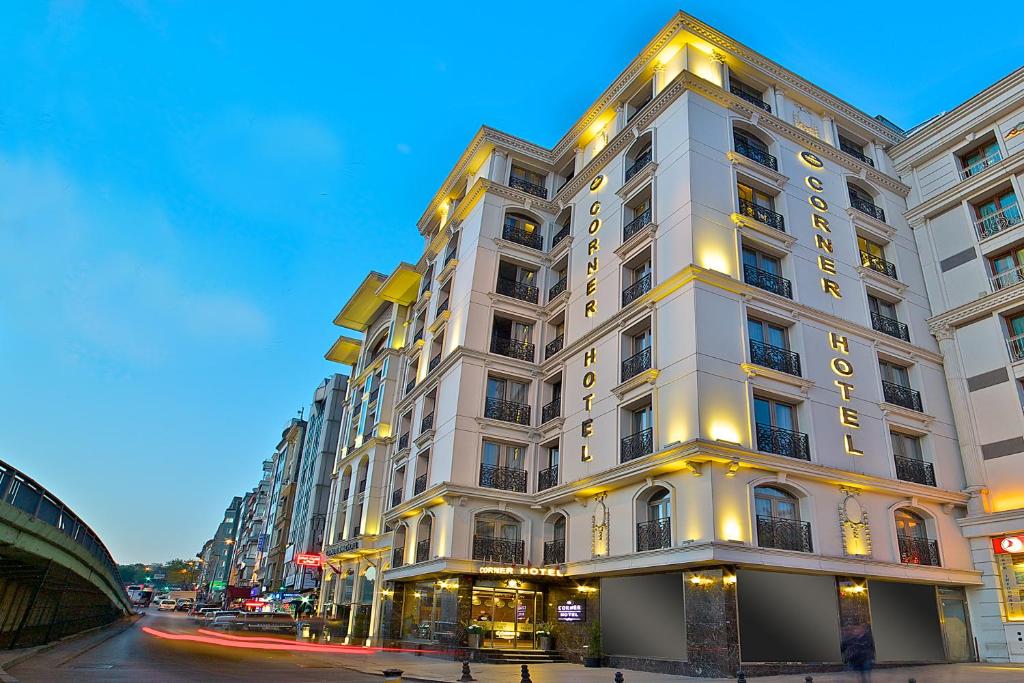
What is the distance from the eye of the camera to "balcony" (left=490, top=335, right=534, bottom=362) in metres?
30.6

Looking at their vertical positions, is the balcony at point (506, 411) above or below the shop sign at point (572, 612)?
above

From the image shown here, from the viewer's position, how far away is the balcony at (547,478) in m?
27.2

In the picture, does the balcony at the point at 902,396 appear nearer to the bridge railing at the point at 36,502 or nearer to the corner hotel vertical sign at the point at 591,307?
the corner hotel vertical sign at the point at 591,307

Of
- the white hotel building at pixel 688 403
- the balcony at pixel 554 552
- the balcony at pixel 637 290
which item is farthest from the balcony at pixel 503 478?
the balcony at pixel 637 290

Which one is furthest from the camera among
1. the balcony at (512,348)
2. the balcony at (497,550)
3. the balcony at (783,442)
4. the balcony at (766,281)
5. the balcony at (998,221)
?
the balcony at (512,348)

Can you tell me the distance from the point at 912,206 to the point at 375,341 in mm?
34327

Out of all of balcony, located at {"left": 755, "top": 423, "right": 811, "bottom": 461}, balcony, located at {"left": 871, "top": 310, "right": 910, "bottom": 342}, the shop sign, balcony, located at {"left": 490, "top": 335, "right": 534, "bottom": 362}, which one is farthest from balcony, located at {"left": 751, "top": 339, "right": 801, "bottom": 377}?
balcony, located at {"left": 490, "top": 335, "right": 534, "bottom": 362}

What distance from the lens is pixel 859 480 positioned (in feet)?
71.1

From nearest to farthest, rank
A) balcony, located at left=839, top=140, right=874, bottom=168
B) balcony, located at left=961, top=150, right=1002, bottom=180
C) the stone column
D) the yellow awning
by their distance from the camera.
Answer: the stone column < balcony, located at left=961, top=150, right=1002, bottom=180 < balcony, located at left=839, top=140, right=874, bottom=168 < the yellow awning

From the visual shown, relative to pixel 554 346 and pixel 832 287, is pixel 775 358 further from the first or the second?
pixel 554 346

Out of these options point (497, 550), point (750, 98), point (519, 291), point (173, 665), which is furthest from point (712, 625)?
point (750, 98)

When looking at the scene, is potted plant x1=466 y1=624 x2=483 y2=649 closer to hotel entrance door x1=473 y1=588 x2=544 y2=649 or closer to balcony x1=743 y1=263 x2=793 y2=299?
hotel entrance door x1=473 y1=588 x2=544 y2=649

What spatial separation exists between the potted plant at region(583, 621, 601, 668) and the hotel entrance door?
13.0ft

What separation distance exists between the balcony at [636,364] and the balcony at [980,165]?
17.2m
